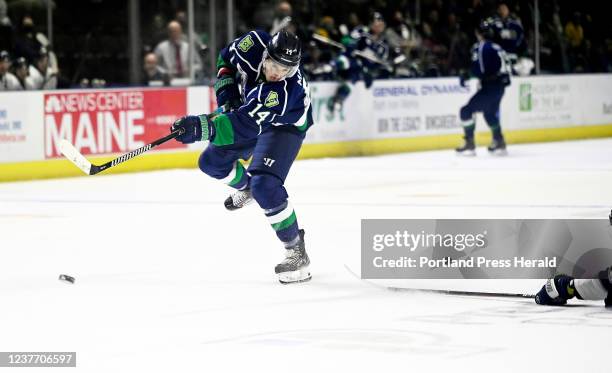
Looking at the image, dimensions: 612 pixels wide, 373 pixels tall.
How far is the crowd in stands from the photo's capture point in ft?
47.7

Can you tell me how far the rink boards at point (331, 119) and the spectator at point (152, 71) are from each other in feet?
0.61

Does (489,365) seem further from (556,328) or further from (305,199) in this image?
(305,199)

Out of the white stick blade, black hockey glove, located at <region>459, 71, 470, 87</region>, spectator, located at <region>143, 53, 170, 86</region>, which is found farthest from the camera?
black hockey glove, located at <region>459, 71, 470, 87</region>

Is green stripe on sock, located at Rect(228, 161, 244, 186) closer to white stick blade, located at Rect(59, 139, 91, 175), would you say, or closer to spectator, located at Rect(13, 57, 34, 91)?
white stick blade, located at Rect(59, 139, 91, 175)

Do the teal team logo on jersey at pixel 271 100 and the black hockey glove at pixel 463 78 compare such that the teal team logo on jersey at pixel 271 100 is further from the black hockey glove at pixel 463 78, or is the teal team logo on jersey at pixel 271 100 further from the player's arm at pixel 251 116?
the black hockey glove at pixel 463 78

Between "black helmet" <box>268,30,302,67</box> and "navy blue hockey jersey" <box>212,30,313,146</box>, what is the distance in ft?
0.49

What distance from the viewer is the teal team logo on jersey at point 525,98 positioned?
19672mm

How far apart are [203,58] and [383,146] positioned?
9.39ft

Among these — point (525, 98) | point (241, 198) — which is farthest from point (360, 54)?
point (241, 198)

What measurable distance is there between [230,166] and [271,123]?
0.99 metres

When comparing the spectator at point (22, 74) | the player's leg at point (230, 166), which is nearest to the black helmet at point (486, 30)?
the spectator at point (22, 74)

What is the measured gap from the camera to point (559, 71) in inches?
817

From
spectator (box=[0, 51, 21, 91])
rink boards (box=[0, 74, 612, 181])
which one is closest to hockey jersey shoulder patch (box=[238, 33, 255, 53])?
rink boards (box=[0, 74, 612, 181])

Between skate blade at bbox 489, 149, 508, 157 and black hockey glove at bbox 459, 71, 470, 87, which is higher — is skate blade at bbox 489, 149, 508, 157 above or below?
below
